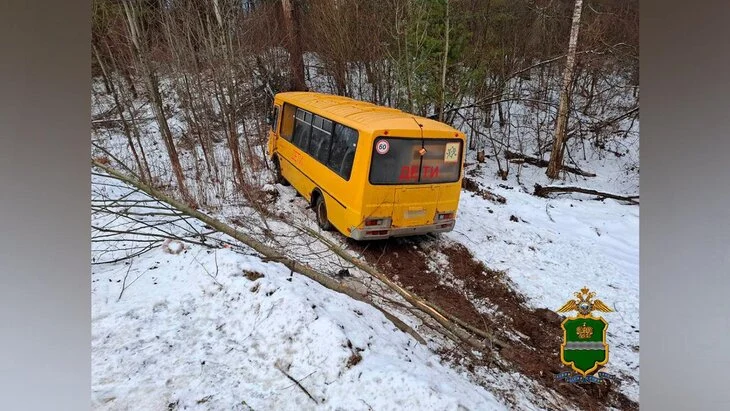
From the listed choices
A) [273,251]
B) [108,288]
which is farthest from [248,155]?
[108,288]

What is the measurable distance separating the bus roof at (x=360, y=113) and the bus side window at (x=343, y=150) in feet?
0.32

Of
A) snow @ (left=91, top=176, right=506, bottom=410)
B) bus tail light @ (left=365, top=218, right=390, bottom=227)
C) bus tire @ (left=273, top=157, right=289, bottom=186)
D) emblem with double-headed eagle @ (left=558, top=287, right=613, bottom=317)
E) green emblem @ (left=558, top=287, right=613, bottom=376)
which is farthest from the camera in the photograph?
bus tire @ (left=273, top=157, right=289, bottom=186)

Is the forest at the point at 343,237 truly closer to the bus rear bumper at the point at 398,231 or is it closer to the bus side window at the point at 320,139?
the bus rear bumper at the point at 398,231

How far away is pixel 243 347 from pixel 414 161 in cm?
231

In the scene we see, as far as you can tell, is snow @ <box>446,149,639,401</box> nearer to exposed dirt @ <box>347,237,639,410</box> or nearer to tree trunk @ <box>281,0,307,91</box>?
exposed dirt @ <box>347,237,639,410</box>

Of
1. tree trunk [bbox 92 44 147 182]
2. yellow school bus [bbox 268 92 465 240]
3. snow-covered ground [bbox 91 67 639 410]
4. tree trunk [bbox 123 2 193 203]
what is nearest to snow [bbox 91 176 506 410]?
snow-covered ground [bbox 91 67 639 410]

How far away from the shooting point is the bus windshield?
3730 mm

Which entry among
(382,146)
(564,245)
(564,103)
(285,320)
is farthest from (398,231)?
(564,103)

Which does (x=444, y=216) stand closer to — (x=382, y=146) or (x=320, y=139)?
(x=382, y=146)

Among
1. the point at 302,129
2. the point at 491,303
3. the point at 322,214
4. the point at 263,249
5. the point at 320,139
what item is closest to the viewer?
the point at 491,303

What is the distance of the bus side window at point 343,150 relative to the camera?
12.8ft

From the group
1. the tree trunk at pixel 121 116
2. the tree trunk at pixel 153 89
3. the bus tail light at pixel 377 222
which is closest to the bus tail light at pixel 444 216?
the bus tail light at pixel 377 222

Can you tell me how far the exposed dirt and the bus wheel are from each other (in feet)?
1.26

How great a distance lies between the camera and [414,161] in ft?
12.7
